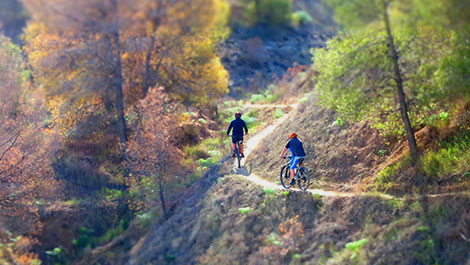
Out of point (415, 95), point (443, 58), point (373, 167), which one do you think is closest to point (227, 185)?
point (373, 167)

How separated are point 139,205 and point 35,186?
13.2 feet

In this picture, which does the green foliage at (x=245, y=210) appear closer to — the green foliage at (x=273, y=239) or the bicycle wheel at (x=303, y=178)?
the green foliage at (x=273, y=239)

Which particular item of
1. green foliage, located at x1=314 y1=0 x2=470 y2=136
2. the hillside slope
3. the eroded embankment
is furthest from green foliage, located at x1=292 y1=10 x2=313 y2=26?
green foliage, located at x1=314 y1=0 x2=470 y2=136

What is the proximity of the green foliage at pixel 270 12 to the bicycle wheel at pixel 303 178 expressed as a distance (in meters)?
36.1

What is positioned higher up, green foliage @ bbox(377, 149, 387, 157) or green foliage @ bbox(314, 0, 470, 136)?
green foliage @ bbox(314, 0, 470, 136)

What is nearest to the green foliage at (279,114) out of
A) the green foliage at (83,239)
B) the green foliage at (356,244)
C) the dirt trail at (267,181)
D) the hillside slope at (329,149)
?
the dirt trail at (267,181)

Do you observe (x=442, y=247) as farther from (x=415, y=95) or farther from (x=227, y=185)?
(x=227, y=185)

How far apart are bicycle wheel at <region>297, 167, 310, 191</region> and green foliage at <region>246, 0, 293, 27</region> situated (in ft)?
118

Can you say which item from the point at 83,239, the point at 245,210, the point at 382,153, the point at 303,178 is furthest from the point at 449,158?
the point at 83,239

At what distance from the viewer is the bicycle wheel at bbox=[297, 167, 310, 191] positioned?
15.4 metres

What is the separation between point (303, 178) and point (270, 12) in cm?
3952

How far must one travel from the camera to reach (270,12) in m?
52.6

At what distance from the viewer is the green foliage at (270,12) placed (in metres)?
51.0

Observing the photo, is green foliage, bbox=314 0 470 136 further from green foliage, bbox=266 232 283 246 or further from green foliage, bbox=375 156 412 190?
green foliage, bbox=266 232 283 246
